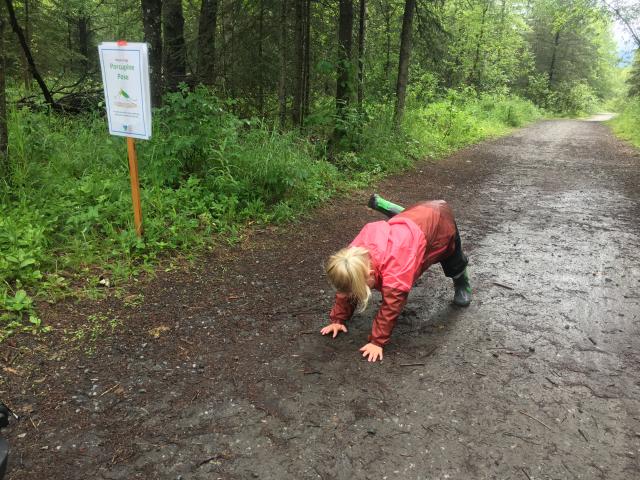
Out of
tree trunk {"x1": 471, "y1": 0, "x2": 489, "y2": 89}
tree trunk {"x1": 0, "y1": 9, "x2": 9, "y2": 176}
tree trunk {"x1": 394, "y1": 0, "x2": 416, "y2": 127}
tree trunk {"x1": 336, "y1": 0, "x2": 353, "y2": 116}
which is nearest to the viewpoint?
tree trunk {"x1": 0, "y1": 9, "x2": 9, "y2": 176}

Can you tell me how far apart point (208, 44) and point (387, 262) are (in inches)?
289

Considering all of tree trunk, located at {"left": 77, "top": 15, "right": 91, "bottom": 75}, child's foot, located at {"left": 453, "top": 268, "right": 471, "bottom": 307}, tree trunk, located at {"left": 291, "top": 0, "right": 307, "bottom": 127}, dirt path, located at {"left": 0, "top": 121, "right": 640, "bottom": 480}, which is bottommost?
dirt path, located at {"left": 0, "top": 121, "right": 640, "bottom": 480}

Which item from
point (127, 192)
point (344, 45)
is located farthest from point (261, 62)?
point (127, 192)

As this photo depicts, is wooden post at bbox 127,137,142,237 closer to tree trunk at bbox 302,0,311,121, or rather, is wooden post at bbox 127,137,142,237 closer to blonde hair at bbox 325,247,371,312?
blonde hair at bbox 325,247,371,312

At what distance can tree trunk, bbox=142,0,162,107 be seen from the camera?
7047 mm

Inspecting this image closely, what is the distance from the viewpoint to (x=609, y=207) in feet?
23.8

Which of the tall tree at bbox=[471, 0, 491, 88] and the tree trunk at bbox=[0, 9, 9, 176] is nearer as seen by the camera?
the tree trunk at bbox=[0, 9, 9, 176]

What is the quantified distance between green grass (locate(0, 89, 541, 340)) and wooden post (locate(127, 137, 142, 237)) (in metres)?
0.13

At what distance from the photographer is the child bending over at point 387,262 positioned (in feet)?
9.65

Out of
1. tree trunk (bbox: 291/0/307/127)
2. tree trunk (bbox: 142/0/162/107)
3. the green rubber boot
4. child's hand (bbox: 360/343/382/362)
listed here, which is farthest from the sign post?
tree trunk (bbox: 291/0/307/127)

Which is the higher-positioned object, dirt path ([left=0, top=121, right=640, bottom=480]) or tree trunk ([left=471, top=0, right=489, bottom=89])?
tree trunk ([left=471, top=0, right=489, bottom=89])

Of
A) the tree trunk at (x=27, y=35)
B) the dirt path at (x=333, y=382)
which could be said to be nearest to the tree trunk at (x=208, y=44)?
the tree trunk at (x=27, y=35)

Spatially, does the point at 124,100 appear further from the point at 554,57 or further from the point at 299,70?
the point at 554,57

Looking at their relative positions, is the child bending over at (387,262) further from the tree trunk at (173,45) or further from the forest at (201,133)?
the tree trunk at (173,45)
